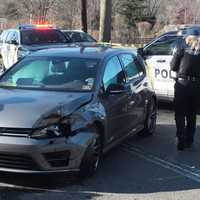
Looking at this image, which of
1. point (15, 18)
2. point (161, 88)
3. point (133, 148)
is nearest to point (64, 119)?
point (133, 148)

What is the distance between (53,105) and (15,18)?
6116 cm

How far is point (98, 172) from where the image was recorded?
23.7 ft

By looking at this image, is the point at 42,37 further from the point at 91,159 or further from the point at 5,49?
the point at 91,159

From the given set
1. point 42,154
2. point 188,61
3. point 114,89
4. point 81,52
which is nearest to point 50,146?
point 42,154

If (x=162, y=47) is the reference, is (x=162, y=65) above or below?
below

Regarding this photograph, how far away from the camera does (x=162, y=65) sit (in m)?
12.3

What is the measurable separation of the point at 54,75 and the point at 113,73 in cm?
84

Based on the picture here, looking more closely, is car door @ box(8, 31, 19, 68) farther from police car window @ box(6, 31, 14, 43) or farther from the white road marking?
the white road marking

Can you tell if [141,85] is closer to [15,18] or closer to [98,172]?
[98,172]

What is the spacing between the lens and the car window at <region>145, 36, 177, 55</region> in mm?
12438

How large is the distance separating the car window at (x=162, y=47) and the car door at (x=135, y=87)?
3.19 m

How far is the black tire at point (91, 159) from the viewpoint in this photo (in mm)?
6660

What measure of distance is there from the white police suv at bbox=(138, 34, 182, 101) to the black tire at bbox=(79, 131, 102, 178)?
5306mm

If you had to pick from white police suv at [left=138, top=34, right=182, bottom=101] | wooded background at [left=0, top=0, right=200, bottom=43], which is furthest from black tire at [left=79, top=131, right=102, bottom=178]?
wooded background at [left=0, top=0, right=200, bottom=43]
